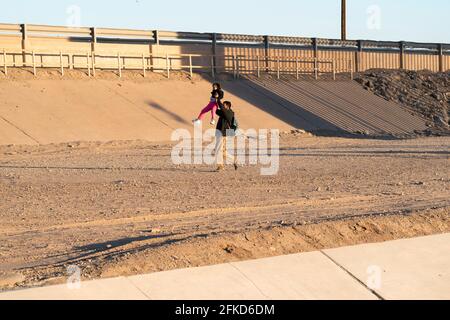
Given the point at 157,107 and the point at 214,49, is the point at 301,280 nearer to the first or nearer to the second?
the point at 157,107

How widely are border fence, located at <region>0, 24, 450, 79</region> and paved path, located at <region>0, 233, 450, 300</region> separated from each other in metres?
29.6

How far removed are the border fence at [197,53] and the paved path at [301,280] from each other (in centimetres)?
2956

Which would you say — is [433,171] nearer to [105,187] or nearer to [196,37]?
[105,187]

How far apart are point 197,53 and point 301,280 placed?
38427 mm

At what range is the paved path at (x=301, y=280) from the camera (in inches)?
336

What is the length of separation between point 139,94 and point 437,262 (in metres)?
30.5

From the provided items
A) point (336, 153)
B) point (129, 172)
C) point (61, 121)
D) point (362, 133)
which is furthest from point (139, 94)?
point (129, 172)

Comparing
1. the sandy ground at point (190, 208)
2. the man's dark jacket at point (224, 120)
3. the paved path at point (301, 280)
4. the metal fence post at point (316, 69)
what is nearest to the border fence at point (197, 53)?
the metal fence post at point (316, 69)

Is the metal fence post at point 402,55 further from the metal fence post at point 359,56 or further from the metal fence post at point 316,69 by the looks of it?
the metal fence post at point 316,69

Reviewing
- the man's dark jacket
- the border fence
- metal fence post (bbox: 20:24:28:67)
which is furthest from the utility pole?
the man's dark jacket

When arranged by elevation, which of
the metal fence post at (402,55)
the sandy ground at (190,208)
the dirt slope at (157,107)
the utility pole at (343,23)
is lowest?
the sandy ground at (190,208)

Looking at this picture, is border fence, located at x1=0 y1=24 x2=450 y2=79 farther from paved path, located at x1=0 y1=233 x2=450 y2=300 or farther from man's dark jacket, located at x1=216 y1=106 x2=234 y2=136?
paved path, located at x1=0 y1=233 x2=450 y2=300
